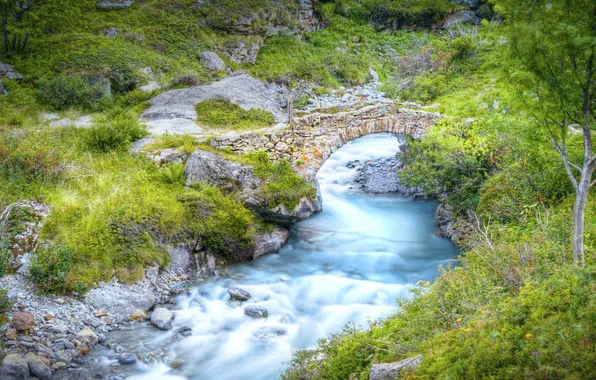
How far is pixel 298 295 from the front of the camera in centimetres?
991

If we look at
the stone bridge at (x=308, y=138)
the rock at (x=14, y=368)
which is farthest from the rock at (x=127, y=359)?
the stone bridge at (x=308, y=138)

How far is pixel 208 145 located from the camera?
12.4 m

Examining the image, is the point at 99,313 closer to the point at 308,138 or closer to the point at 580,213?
the point at 308,138

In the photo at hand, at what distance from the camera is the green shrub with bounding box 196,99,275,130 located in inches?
596

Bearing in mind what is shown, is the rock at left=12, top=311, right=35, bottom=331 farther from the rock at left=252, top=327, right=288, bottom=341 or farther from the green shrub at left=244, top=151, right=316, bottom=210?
the green shrub at left=244, top=151, right=316, bottom=210

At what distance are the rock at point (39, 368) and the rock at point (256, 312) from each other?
12.0ft

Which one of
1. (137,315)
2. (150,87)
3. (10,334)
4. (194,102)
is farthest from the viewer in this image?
(150,87)

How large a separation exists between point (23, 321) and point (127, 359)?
1.88m

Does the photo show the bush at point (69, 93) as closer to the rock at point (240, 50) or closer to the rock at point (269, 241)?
the rock at point (240, 50)

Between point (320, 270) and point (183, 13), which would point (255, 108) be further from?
point (183, 13)

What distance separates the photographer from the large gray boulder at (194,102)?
14.8 m

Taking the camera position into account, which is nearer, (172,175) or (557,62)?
(557,62)

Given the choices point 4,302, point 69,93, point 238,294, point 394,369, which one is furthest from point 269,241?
point 69,93

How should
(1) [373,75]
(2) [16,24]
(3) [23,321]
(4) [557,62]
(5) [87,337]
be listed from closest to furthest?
(4) [557,62]
(3) [23,321]
(5) [87,337]
(2) [16,24]
(1) [373,75]
